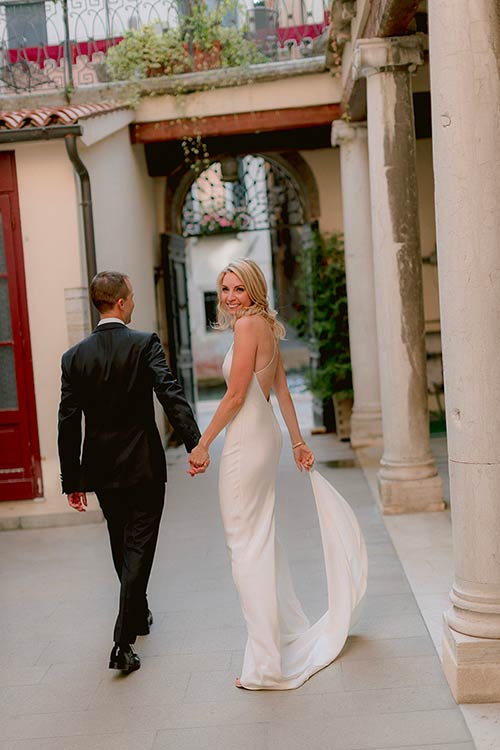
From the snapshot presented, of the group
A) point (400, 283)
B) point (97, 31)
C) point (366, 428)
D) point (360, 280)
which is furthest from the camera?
point (97, 31)

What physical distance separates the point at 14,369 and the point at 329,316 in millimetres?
4653

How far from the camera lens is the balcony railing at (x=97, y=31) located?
10.5 meters

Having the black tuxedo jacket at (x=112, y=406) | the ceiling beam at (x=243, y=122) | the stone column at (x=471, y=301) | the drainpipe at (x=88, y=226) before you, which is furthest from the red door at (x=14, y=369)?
the stone column at (x=471, y=301)

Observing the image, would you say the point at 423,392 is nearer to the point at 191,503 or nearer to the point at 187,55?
the point at 191,503

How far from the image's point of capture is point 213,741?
3906 millimetres

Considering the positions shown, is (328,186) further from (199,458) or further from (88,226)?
(199,458)

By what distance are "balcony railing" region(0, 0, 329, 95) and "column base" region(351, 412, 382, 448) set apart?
4152 millimetres

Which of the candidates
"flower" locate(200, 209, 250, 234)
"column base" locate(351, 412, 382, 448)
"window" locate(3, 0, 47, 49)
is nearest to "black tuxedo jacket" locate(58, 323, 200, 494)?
"column base" locate(351, 412, 382, 448)

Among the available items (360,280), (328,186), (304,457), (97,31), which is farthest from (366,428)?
(304,457)

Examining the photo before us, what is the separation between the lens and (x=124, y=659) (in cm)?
473

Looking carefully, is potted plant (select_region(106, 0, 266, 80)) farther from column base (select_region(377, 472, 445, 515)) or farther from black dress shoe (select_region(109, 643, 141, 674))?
black dress shoe (select_region(109, 643, 141, 674))

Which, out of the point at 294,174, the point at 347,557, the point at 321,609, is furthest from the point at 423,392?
the point at 294,174

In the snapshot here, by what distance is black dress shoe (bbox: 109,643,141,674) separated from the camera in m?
4.73

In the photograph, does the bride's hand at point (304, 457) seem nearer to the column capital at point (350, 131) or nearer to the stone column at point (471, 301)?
the stone column at point (471, 301)
